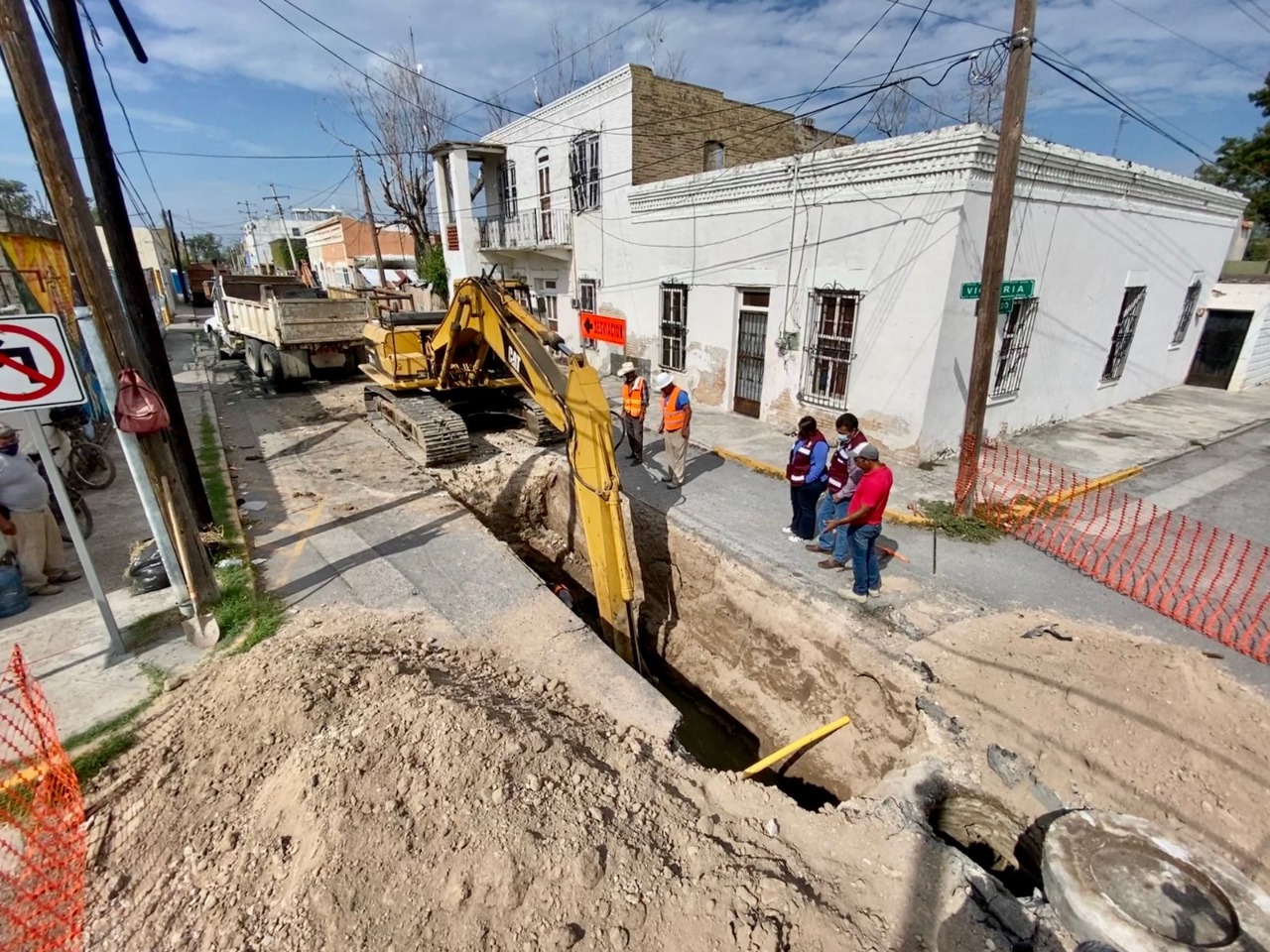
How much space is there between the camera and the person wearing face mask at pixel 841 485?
5680mm

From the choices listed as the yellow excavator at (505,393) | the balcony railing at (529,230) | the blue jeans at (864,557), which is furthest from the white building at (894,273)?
the yellow excavator at (505,393)

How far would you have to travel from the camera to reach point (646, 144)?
13.6 m

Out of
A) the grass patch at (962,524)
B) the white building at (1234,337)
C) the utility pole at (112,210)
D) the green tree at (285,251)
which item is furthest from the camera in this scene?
the green tree at (285,251)

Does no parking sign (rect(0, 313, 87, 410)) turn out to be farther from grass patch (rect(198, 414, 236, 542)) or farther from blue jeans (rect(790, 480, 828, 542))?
blue jeans (rect(790, 480, 828, 542))

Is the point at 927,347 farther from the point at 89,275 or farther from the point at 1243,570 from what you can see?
the point at 89,275

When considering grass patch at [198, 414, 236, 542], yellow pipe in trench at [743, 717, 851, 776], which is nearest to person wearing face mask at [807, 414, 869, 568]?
yellow pipe in trench at [743, 717, 851, 776]

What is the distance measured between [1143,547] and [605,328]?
34.6 ft

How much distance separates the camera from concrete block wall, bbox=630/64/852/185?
13391mm

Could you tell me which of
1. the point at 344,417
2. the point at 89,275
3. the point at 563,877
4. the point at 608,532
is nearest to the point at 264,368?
the point at 344,417

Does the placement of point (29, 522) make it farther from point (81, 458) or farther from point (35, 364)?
point (81, 458)

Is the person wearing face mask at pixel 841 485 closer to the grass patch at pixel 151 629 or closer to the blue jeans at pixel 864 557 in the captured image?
the blue jeans at pixel 864 557

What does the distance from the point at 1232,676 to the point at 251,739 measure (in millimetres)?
7297

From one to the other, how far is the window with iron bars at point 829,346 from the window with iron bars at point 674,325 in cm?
333

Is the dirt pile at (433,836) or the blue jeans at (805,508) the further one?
the blue jeans at (805,508)
